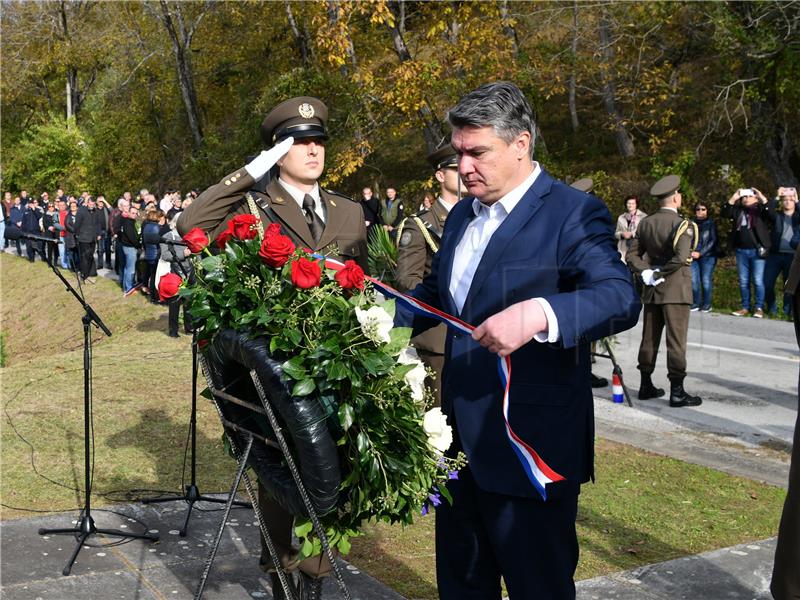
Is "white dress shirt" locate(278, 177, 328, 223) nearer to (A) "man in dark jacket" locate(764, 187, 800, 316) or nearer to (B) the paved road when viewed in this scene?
(B) the paved road

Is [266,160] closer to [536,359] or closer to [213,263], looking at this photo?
[213,263]

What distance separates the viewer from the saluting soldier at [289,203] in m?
4.46

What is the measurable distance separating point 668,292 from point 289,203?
21.8ft

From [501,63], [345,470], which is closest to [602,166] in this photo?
[501,63]

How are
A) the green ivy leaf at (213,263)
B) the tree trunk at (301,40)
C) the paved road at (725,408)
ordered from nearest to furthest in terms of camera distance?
the green ivy leaf at (213,263) → the paved road at (725,408) → the tree trunk at (301,40)

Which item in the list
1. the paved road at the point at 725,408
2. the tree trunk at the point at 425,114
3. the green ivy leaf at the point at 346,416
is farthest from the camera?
the tree trunk at the point at 425,114

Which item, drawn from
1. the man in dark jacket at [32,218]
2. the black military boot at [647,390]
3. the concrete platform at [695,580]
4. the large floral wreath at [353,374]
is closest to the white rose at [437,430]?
the large floral wreath at [353,374]

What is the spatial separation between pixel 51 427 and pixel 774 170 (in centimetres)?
1962

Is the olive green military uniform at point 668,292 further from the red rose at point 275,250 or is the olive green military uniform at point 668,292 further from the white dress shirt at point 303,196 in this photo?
the red rose at point 275,250

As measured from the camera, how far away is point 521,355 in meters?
3.29

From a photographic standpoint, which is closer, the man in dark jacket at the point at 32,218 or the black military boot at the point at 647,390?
the black military boot at the point at 647,390

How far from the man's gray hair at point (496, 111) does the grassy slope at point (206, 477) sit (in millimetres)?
2734

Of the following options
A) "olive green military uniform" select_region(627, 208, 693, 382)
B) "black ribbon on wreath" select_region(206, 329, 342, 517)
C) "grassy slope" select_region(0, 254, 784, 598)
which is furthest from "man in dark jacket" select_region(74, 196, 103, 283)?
"black ribbon on wreath" select_region(206, 329, 342, 517)

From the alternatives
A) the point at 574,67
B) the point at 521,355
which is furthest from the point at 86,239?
the point at 521,355
